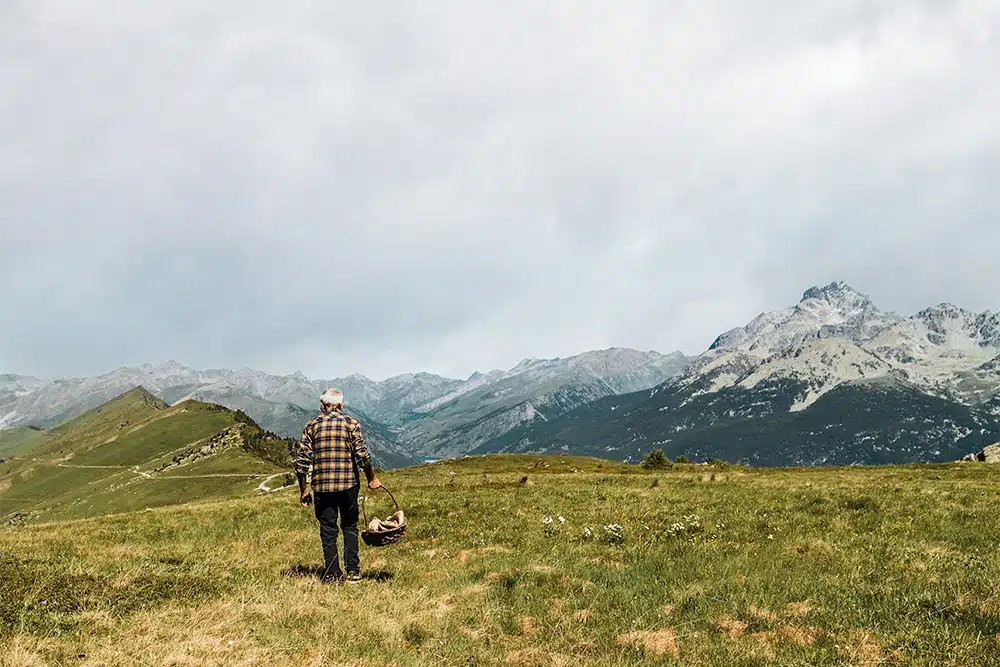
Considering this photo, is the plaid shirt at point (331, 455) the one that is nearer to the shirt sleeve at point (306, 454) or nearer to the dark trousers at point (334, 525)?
the shirt sleeve at point (306, 454)

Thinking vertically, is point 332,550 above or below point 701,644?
above

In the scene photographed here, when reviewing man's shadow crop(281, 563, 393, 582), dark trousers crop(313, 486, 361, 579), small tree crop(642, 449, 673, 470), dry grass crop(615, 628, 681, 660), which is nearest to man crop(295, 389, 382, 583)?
dark trousers crop(313, 486, 361, 579)

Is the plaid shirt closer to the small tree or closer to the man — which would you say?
the man

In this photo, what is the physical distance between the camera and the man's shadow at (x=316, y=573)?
42.3 ft

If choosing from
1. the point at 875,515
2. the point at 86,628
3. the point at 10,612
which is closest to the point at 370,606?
the point at 86,628

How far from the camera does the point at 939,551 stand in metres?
12.7

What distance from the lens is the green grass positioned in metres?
7.88

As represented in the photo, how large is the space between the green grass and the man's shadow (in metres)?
0.08

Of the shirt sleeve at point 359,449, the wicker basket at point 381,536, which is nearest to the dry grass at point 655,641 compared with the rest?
the wicker basket at point 381,536

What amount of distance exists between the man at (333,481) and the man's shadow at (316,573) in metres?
0.31

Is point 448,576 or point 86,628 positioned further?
point 448,576

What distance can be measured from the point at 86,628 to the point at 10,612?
4.90 feet

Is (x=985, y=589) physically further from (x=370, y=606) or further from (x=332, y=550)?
(x=332, y=550)

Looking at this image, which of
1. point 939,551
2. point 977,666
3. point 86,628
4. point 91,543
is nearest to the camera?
point 977,666
